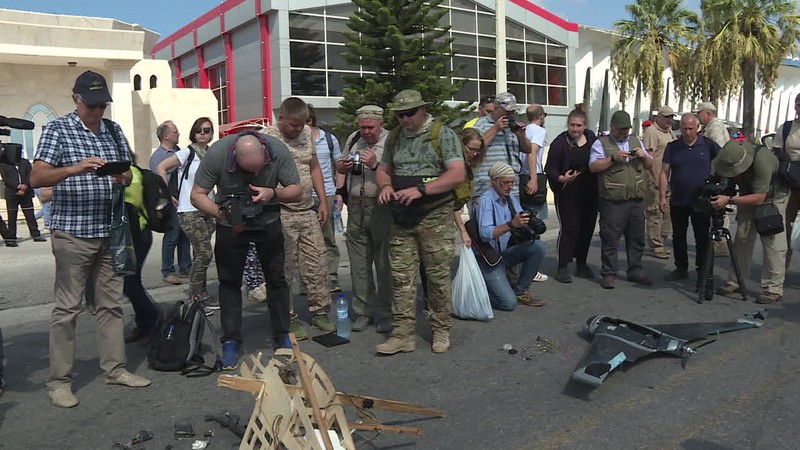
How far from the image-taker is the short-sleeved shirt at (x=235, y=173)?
4.48m

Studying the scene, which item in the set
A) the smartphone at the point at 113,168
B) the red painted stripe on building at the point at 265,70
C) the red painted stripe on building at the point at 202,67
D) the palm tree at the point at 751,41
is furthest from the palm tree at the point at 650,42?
the smartphone at the point at 113,168

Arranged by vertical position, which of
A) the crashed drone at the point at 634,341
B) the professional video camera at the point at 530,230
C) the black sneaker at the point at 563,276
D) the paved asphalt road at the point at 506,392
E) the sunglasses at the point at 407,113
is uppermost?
the sunglasses at the point at 407,113

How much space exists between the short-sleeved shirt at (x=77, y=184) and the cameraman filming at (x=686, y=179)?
5426 mm

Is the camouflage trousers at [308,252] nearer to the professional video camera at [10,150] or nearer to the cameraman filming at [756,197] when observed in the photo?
the professional video camera at [10,150]

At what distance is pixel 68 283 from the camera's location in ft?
13.3

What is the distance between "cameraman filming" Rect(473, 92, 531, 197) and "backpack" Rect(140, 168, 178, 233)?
296 cm

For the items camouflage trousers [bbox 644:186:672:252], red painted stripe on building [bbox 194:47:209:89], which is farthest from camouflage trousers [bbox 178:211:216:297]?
red painted stripe on building [bbox 194:47:209:89]

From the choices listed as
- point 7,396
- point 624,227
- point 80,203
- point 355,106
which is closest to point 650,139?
point 624,227

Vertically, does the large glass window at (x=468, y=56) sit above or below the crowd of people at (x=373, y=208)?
above

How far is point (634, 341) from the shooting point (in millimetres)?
4703

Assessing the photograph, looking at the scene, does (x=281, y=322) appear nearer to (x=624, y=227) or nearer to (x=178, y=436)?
(x=178, y=436)

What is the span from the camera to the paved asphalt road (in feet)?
11.4

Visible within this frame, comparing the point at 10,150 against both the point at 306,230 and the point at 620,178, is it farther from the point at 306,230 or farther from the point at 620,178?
the point at 620,178

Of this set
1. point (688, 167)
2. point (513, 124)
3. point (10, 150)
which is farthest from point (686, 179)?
point (10, 150)
